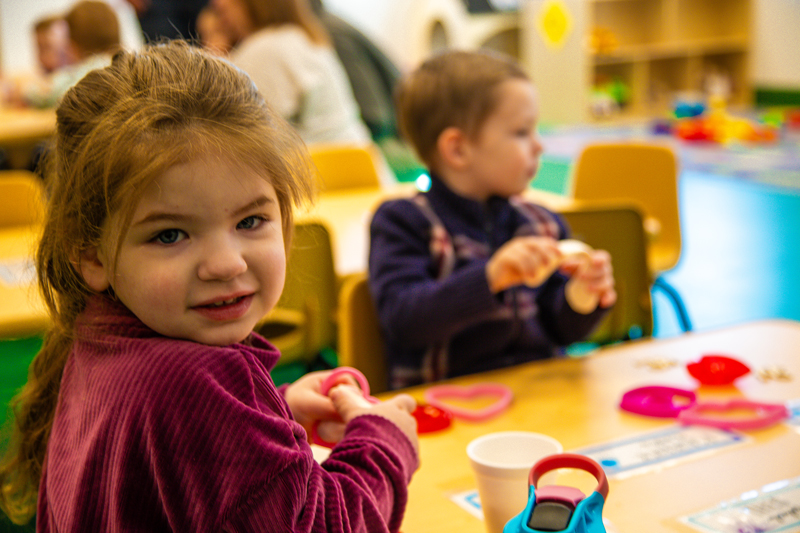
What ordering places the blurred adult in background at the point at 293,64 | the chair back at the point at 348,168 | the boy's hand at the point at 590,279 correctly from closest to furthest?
the boy's hand at the point at 590,279, the chair back at the point at 348,168, the blurred adult in background at the point at 293,64

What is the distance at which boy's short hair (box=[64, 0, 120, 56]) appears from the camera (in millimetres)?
3945

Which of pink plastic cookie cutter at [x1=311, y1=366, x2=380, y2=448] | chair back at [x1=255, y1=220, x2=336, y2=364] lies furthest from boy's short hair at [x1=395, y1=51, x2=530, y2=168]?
pink plastic cookie cutter at [x1=311, y1=366, x2=380, y2=448]

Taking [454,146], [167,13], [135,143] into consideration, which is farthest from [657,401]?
[167,13]

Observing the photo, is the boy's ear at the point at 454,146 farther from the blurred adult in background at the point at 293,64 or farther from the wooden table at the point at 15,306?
the blurred adult in background at the point at 293,64

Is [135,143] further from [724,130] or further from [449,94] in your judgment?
[724,130]

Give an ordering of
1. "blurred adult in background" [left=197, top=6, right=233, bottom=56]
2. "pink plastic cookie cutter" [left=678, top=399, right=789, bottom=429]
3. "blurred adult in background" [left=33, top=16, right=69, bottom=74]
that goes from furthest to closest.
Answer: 1. "blurred adult in background" [left=33, top=16, right=69, bottom=74]
2. "blurred adult in background" [left=197, top=6, right=233, bottom=56]
3. "pink plastic cookie cutter" [left=678, top=399, right=789, bottom=429]

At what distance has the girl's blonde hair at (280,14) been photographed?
3.04 m

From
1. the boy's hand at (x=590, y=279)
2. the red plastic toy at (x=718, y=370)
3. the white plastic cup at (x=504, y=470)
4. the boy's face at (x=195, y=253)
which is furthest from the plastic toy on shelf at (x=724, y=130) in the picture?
the boy's face at (x=195, y=253)

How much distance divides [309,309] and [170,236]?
3.87 ft

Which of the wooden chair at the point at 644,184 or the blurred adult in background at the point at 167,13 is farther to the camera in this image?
the blurred adult in background at the point at 167,13

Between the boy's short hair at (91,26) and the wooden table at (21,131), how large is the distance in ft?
1.21

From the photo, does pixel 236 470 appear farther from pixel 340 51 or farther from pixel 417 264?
pixel 340 51

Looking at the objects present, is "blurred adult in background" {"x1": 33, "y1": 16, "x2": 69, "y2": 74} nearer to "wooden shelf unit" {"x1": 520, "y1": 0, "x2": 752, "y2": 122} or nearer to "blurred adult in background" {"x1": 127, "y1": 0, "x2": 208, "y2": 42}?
"blurred adult in background" {"x1": 127, "y1": 0, "x2": 208, "y2": 42}

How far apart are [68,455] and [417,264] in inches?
31.3
